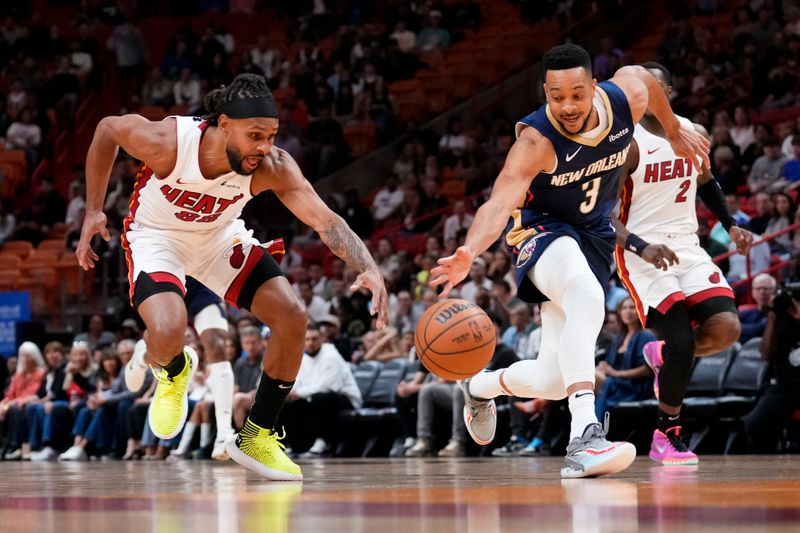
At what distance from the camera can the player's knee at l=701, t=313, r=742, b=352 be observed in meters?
7.21

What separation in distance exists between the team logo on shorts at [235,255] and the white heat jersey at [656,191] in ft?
8.03

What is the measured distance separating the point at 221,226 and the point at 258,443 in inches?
48.4

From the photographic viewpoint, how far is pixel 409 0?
22828 millimetres

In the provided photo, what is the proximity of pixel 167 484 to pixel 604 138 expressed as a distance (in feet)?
8.95

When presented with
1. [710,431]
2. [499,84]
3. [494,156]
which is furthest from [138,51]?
[710,431]

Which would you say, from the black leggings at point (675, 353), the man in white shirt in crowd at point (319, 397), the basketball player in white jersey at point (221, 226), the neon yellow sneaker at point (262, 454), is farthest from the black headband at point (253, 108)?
the man in white shirt in crowd at point (319, 397)

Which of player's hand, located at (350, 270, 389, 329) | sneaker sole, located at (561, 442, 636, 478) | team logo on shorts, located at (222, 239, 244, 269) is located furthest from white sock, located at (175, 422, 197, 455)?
sneaker sole, located at (561, 442, 636, 478)

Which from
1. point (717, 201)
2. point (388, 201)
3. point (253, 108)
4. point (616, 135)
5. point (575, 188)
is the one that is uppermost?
point (388, 201)

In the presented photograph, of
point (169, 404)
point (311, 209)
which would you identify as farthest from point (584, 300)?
point (169, 404)

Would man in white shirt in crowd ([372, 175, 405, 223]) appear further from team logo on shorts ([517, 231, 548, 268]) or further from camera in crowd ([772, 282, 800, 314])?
team logo on shorts ([517, 231, 548, 268])

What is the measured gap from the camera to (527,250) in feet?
20.3

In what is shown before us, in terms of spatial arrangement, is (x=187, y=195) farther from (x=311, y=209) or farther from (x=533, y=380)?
(x=533, y=380)

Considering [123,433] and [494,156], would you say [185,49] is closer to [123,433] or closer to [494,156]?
[494,156]

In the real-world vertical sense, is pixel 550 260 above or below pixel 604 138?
below
